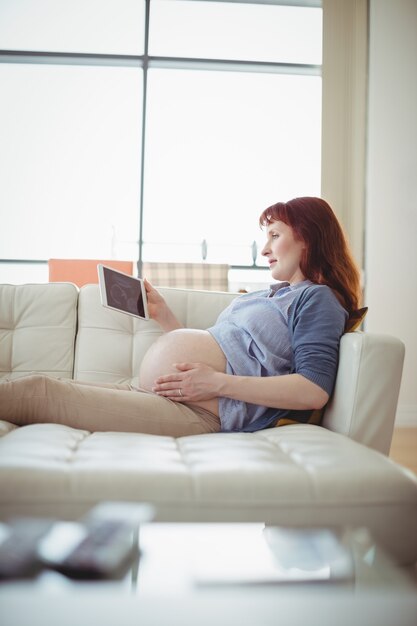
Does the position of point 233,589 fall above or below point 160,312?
below

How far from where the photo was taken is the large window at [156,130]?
4605mm

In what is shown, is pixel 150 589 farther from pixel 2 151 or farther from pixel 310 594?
pixel 2 151

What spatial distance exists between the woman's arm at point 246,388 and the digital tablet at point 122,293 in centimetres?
34

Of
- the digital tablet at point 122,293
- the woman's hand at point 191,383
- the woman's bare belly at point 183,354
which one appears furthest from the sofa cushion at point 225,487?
the digital tablet at point 122,293

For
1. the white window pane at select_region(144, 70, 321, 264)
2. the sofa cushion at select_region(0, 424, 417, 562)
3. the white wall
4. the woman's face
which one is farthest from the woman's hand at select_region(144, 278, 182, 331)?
the white window pane at select_region(144, 70, 321, 264)

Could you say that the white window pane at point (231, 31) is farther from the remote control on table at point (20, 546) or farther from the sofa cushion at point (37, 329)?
the remote control on table at point (20, 546)

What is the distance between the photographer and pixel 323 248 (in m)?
1.59

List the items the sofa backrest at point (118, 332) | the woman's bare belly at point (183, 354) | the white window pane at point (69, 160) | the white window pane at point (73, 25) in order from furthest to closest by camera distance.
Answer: the white window pane at point (69, 160)
the white window pane at point (73, 25)
the sofa backrest at point (118, 332)
the woman's bare belly at point (183, 354)

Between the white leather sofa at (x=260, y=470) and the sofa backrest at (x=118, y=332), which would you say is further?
the sofa backrest at (x=118, y=332)

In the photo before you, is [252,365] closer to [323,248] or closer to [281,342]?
[281,342]

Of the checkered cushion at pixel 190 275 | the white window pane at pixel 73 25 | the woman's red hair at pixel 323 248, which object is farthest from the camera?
the white window pane at pixel 73 25

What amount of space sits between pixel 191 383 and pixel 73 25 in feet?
14.1

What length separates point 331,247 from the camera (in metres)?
1.60

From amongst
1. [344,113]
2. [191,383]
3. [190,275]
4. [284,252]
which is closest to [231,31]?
[344,113]
